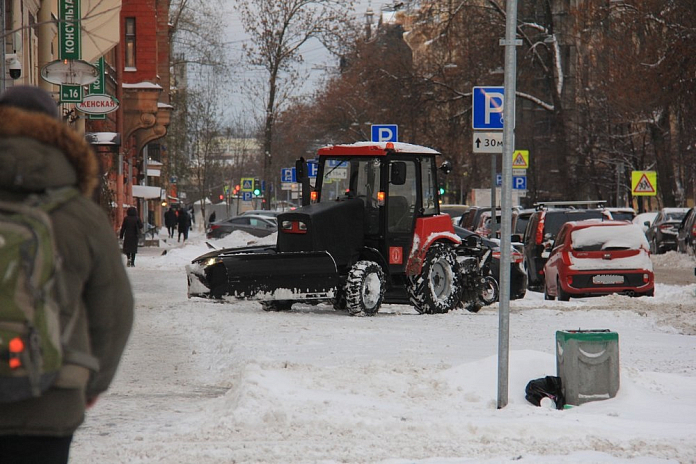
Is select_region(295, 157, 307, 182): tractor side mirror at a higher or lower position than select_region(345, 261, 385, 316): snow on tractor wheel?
higher

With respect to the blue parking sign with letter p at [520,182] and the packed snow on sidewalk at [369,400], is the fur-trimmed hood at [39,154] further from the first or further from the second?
the blue parking sign with letter p at [520,182]

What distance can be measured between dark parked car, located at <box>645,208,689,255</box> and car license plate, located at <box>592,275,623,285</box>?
1985cm

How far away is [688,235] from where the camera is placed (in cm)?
3503

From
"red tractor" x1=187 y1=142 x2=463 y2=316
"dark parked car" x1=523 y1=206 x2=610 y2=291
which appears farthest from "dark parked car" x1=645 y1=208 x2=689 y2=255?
"red tractor" x1=187 y1=142 x2=463 y2=316

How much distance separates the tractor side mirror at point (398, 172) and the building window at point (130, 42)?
3587cm

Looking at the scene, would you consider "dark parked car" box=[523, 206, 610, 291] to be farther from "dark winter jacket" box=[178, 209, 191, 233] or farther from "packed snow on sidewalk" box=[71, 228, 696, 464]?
"dark winter jacket" box=[178, 209, 191, 233]

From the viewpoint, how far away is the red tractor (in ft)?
54.7

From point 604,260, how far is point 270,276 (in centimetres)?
705

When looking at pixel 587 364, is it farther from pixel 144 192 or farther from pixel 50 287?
pixel 144 192

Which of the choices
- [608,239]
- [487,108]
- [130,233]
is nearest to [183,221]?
[130,233]

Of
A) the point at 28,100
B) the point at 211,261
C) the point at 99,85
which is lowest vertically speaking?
the point at 211,261

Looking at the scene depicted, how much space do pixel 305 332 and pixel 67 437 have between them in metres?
10.5

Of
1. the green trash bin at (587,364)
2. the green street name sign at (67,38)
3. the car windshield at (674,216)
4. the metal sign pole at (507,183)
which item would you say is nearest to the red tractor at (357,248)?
the green trash bin at (587,364)

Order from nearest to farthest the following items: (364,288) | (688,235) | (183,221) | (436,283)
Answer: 1. (364,288)
2. (436,283)
3. (688,235)
4. (183,221)
